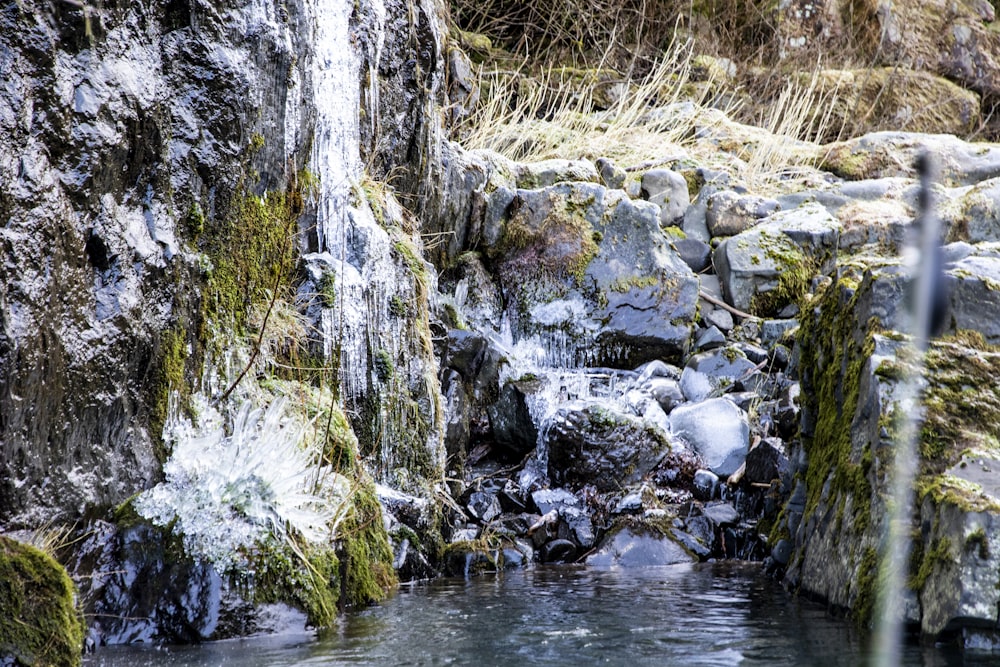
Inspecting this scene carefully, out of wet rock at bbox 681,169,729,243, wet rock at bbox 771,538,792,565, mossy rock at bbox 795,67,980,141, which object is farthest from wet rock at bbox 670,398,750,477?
mossy rock at bbox 795,67,980,141

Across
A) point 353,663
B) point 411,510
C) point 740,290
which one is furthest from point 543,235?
point 353,663

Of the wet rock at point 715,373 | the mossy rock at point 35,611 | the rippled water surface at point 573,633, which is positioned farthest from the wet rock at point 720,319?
the mossy rock at point 35,611

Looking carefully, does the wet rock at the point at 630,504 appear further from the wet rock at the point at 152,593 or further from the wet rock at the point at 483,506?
the wet rock at the point at 152,593

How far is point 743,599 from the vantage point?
504cm

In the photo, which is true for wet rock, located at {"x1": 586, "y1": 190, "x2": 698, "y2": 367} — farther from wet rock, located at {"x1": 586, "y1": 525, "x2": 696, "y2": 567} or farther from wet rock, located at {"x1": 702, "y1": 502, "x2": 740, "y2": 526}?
wet rock, located at {"x1": 586, "y1": 525, "x2": 696, "y2": 567}

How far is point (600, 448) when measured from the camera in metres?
7.59

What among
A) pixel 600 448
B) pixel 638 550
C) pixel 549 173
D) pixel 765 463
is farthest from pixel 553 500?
pixel 549 173

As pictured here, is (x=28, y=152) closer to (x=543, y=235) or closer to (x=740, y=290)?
(x=543, y=235)

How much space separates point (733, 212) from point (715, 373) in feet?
8.63

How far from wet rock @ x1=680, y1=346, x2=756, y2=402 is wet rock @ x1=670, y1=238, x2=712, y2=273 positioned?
1694mm

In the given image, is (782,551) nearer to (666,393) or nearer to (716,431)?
(716,431)

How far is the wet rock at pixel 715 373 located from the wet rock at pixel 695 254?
169cm

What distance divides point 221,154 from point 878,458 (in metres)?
3.63

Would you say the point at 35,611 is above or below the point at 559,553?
above
